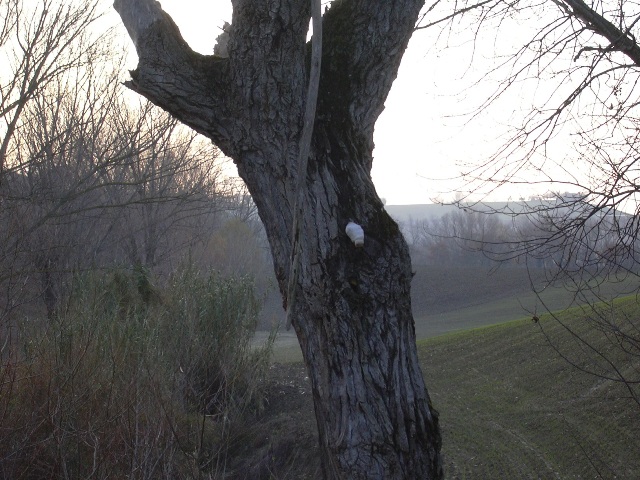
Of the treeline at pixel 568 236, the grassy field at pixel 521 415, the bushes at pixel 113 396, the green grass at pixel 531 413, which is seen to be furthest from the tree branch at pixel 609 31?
the bushes at pixel 113 396

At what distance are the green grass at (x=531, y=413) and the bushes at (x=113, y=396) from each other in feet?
9.97

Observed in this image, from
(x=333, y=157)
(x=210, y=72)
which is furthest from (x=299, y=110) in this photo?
(x=210, y=72)

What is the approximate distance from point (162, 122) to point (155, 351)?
7330 mm

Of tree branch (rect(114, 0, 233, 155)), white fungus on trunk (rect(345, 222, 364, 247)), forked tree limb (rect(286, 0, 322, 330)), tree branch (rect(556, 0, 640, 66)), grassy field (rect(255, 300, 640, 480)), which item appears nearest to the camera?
forked tree limb (rect(286, 0, 322, 330))

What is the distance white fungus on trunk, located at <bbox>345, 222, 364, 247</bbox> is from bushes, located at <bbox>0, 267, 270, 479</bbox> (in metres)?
1.46

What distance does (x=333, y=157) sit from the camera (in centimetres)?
338

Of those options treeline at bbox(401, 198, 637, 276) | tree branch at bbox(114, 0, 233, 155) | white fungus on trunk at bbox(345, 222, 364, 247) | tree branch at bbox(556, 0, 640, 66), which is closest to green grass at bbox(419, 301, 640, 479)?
treeline at bbox(401, 198, 637, 276)

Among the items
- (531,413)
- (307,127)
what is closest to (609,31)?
(307,127)

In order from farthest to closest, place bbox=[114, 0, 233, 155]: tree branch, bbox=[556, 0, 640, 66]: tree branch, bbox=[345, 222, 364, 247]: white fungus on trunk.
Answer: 1. bbox=[556, 0, 640, 66]: tree branch
2. bbox=[114, 0, 233, 155]: tree branch
3. bbox=[345, 222, 364, 247]: white fungus on trunk

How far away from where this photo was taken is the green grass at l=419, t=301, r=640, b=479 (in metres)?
7.84

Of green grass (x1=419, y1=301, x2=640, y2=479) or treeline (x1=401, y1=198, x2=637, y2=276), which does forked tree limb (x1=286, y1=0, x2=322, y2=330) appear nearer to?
treeline (x1=401, y1=198, x2=637, y2=276)

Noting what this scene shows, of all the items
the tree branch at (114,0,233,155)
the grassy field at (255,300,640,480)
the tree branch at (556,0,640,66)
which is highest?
the tree branch at (556,0,640,66)

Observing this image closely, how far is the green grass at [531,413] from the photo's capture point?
25.7 ft

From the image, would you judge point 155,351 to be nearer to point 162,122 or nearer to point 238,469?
point 238,469
